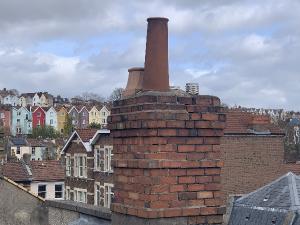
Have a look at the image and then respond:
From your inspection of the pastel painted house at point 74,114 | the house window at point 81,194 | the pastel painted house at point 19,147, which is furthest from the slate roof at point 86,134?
the pastel painted house at point 74,114

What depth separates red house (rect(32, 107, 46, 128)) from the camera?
10406 centimetres

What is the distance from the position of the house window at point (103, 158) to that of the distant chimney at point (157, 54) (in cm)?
2552

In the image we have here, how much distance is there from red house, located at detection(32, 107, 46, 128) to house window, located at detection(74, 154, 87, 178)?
233 feet

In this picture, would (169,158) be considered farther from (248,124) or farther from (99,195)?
(99,195)

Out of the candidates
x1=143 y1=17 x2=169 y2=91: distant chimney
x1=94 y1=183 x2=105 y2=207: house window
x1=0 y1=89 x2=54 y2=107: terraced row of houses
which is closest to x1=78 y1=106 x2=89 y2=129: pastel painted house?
x1=0 y1=89 x2=54 y2=107: terraced row of houses

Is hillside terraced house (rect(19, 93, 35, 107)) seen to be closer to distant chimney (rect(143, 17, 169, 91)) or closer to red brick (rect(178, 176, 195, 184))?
distant chimney (rect(143, 17, 169, 91))

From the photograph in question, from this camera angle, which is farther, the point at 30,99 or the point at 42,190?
the point at 30,99

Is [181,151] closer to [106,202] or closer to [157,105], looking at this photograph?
[157,105]

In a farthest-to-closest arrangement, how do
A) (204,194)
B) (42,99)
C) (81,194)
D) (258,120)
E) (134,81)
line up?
1. (42,99)
2. (81,194)
3. (258,120)
4. (134,81)
5. (204,194)

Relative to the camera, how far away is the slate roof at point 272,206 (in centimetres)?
1766

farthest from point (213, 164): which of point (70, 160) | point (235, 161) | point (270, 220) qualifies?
point (70, 160)

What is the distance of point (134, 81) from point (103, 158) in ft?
86.1

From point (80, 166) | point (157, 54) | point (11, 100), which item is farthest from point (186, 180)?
point (11, 100)

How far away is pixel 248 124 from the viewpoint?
2820cm
